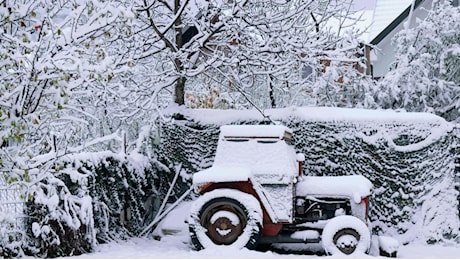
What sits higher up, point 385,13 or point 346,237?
point 385,13

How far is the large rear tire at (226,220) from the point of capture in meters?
7.48

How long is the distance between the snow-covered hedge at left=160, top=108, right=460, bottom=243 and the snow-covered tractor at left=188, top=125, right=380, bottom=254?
1.53 meters

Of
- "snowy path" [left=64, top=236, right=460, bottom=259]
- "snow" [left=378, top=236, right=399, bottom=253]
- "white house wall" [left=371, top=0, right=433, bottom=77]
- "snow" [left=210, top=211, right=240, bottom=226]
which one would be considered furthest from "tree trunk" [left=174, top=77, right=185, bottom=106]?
"white house wall" [left=371, top=0, right=433, bottom=77]

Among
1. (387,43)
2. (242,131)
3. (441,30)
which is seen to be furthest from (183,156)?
(387,43)

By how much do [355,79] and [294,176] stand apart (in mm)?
4854

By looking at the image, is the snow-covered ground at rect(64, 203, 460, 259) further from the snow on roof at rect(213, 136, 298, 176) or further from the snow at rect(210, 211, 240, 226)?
the snow on roof at rect(213, 136, 298, 176)

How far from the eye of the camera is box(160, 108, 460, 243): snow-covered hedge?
9227 millimetres

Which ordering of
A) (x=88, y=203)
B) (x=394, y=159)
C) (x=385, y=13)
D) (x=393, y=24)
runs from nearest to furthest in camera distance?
(x=88, y=203) → (x=394, y=159) → (x=393, y=24) → (x=385, y=13)

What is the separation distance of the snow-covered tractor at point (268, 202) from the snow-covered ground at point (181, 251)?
0.20m

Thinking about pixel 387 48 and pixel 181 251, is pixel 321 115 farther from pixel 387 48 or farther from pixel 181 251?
pixel 387 48

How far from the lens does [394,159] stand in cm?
952

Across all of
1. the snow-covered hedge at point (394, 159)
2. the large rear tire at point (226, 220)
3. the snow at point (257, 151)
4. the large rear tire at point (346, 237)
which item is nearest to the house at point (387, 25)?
the snow-covered hedge at point (394, 159)

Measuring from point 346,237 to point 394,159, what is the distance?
2643mm

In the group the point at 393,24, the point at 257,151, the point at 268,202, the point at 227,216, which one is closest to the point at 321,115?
the point at 257,151
